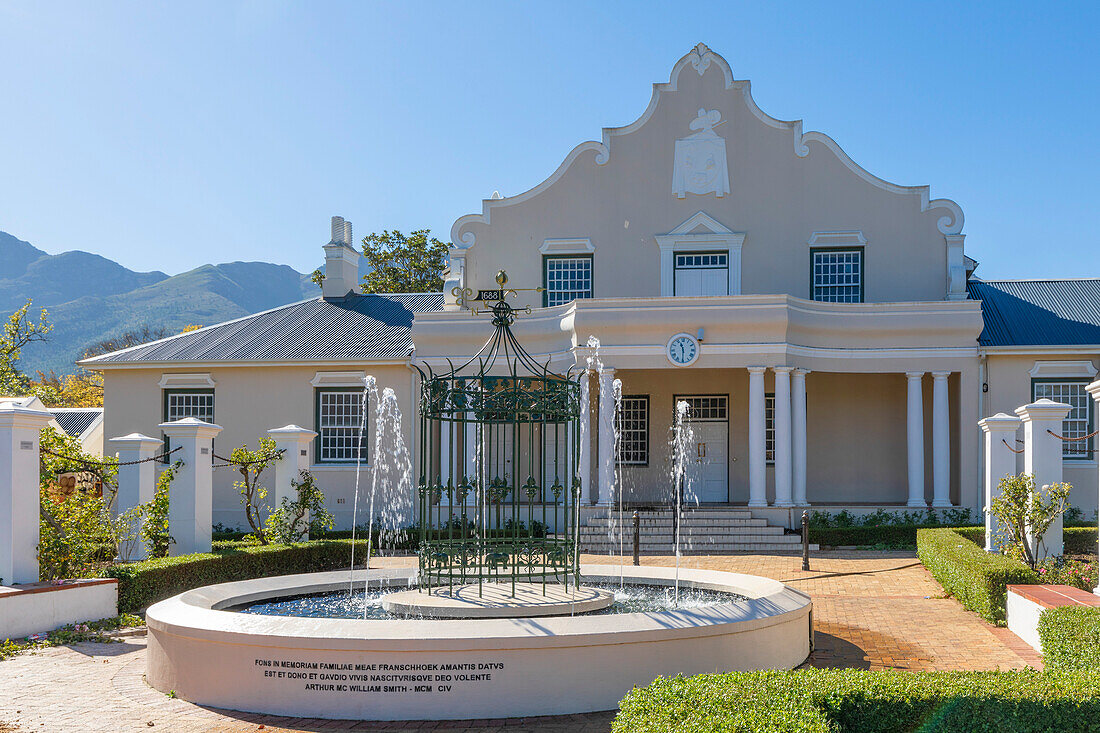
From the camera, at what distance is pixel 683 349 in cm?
2153

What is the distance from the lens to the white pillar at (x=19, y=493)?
11484 mm

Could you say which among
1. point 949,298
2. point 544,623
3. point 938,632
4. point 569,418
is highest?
point 949,298

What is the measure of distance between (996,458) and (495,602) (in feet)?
33.4

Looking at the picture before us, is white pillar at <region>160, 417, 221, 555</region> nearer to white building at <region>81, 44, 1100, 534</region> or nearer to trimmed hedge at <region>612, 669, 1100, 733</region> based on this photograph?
white building at <region>81, 44, 1100, 534</region>

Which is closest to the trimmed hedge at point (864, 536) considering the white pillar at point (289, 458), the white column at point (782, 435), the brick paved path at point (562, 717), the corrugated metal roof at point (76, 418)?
the white column at point (782, 435)

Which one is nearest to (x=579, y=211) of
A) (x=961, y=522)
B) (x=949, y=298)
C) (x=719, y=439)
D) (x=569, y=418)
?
(x=719, y=439)

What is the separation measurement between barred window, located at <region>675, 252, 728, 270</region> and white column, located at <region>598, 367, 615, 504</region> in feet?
15.5

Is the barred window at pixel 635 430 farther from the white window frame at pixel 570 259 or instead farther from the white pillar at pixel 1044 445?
the white pillar at pixel 1044 445

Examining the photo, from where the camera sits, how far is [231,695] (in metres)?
7.97

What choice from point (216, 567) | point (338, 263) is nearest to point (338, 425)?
point (338, 263)

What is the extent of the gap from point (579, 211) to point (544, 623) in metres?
18.5

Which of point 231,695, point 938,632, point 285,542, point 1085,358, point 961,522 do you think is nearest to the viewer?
point 231,695

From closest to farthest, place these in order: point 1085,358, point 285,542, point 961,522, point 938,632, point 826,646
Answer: point 826,646 → point 938,632 → point 285,542 → point 961,522 → point 1085,358

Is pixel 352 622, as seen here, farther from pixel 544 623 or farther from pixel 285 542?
pixel 285 542
